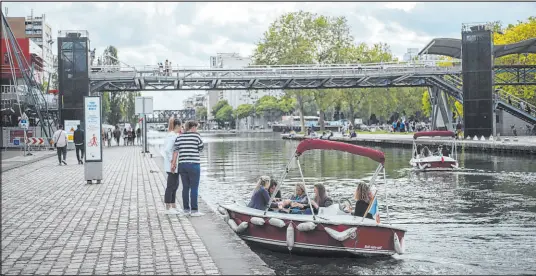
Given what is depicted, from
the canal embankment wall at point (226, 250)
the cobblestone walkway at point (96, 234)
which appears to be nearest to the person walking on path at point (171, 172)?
the cobblestone walkway at point (96, 234)

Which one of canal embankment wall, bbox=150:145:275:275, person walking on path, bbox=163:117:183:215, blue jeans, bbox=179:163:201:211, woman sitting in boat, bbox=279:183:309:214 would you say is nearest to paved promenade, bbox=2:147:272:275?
canal embankment wall, bbox=150:145:275:275

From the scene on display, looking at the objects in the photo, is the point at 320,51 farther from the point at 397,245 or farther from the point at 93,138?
the point at 397,245

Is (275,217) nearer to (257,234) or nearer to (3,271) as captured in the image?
(257,234)

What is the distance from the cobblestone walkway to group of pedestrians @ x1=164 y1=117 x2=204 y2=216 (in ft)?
1.73

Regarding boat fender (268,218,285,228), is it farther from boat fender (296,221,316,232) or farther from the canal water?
the canal water

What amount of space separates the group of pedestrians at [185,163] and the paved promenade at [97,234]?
415mm

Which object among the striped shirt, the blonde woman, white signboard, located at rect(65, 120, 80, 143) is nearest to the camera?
the blonde woman

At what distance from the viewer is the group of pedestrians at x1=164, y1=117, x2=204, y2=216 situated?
13.5 metres

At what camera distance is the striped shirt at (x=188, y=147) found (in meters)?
13.5

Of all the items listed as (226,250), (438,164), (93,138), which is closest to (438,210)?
(226,250)

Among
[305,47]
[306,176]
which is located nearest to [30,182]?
[306,176]

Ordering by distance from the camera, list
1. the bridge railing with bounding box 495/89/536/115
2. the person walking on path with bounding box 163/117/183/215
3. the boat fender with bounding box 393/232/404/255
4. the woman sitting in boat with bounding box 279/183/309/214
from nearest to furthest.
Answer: the boat fender with bounding box 393/232/404/255, the woman sitting in boat with bounding box 279/183/309/214, the person walking on path with bounding box 163/117/183/215, the bridge railing with bounding box 495/89/536/115

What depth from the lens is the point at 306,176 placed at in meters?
29.5

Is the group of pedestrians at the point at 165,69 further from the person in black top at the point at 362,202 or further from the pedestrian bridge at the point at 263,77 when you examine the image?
the person in black top at the point at 362,202
